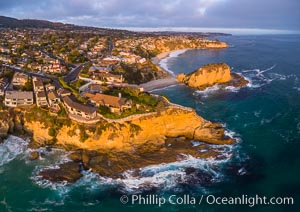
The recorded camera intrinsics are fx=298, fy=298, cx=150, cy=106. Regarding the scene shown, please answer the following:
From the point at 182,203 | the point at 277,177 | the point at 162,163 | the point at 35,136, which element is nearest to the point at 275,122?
the point at 277,177

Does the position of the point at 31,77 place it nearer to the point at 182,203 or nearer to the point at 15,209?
the point at 15,209

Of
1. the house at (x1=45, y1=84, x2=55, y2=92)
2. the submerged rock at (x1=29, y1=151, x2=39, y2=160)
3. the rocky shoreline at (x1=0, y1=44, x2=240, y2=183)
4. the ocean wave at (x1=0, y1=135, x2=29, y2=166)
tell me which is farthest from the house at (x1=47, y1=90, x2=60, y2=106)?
the submerged rock at (x1=29, y1=151, x2=39, y2=160)

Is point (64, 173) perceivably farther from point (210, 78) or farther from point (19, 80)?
point (210, 78)

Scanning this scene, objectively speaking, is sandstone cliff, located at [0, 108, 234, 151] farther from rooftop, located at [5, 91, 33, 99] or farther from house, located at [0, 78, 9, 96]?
house, located at [0, 78, 9, 96]

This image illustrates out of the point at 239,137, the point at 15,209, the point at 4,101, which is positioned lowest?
the point at 15,209

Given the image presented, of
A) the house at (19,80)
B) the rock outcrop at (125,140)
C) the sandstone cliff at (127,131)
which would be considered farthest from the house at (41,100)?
the house at (19,80)
